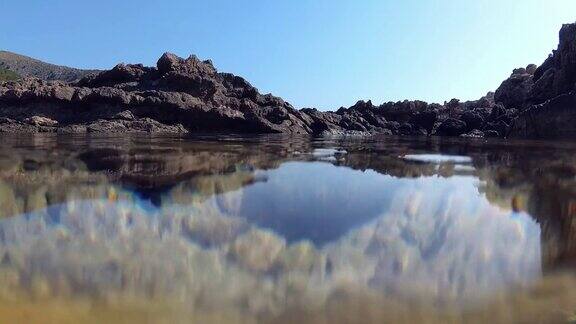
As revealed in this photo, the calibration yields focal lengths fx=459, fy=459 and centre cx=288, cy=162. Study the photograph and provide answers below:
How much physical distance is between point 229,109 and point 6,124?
20.2 m

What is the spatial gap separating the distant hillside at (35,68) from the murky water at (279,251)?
146311mm

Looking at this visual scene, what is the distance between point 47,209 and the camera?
5586 mm

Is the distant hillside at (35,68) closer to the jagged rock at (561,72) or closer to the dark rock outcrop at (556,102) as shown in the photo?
the jagged rock at (561,72)

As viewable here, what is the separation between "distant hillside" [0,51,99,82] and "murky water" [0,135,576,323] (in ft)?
480

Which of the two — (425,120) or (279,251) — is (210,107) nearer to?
(425,120)

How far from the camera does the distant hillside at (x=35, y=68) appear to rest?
141 meters

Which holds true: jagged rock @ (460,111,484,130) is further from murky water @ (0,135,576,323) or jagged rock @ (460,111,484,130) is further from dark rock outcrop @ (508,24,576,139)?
murky water @ (0,135,576,323)

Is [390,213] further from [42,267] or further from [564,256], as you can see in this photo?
[42,267]

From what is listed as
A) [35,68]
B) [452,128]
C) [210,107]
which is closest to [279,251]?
[210,107]

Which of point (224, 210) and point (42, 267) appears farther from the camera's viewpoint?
point (224, 210)

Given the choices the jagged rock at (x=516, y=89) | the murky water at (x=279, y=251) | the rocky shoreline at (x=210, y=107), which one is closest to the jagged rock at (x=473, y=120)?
the rocky shoreline at (x=210, y=107)

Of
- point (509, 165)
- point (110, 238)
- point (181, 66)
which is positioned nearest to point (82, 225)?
point (110, 238)

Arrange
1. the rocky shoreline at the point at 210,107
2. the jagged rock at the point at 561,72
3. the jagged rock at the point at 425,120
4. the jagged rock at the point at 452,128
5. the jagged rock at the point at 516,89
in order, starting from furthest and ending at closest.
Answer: the jagged rock at the point at 425,120 → the jagged rock at the point at 516,89 → the jagged rock at the point at 452,128 → the jagged rock at the point at 561,72 → the rocky shoreline at the point at 210,107

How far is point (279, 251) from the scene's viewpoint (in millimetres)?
4301
